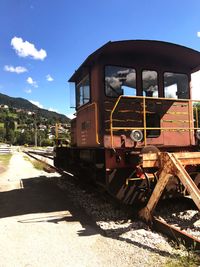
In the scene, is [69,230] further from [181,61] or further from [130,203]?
[181,61]

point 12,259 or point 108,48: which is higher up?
point 108,48

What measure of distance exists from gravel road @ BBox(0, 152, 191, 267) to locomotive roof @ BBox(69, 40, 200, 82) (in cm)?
362

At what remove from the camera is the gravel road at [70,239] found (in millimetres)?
4250

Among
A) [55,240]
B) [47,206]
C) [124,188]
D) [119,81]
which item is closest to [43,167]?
[47,206]

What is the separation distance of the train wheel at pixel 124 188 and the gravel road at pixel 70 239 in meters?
0.64

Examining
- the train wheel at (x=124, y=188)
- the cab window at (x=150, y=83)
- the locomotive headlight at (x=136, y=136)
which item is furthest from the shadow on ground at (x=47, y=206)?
the cab window at (x=150, y=83)

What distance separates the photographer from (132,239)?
4.98 metres

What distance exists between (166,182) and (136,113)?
2.49 metres

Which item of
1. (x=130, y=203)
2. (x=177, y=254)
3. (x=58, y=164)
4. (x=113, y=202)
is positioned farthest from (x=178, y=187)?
(x=58, y=164)

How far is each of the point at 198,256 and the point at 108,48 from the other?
470cm

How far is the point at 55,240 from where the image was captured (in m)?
5.06

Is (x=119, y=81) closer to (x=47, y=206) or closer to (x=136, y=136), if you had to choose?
(x=136, y=136)

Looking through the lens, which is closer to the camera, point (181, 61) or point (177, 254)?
point (177, 254)

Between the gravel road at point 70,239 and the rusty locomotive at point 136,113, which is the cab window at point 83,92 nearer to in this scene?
the rusty locomotive at point 136,113
